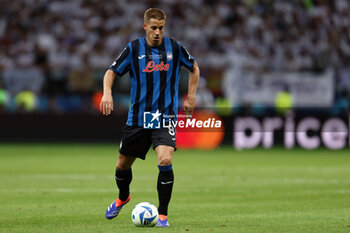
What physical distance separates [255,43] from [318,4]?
3779mm

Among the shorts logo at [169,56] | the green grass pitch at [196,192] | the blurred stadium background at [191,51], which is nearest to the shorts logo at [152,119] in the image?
the shorts logo at [169,56]

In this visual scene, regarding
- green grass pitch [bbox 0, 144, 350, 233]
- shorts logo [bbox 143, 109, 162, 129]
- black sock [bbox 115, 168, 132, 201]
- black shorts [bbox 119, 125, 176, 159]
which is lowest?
green grass pitch [bbox 0, 144, 350, 233]

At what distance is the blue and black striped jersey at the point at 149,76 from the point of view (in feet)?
23.9

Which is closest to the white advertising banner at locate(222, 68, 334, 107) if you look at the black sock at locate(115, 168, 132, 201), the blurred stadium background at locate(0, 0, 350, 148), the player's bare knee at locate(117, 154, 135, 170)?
the blurred stadium background at locate(0, 0, 350, 148)

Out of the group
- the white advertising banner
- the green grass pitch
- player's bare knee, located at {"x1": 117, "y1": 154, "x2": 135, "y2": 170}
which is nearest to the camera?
the green grass pitch

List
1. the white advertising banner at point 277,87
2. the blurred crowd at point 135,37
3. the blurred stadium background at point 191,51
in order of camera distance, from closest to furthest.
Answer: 1. the blurred stadium background at point 191,51
2. the blurred crowd at point 135,37
3. the white advertising banner at point 277,87

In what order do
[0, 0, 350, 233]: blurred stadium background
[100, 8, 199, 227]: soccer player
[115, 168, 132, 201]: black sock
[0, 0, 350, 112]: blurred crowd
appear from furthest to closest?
[0, 0, 350, 112]: blurred crowd → [0, 0, 350, 233]: blurred stadium background → [115, 168, 132, 201]: black sock → [100, 8, 199, 227]: soccer player

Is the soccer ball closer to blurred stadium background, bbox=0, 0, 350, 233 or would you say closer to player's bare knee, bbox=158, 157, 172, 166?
blurred stadium background, bbox=0, 0, 350, 233

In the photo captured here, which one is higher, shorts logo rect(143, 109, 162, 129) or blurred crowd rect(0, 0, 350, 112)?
blurred crowd rect(0, 0, 350, 112)

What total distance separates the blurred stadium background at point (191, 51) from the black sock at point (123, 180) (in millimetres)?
14343

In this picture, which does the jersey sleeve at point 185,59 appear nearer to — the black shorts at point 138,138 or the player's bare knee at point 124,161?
the black shorts at point 138,138

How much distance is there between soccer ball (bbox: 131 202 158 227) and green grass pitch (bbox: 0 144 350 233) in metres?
0.11

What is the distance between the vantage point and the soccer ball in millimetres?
7027

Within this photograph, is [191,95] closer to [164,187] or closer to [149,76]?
[149,76]
